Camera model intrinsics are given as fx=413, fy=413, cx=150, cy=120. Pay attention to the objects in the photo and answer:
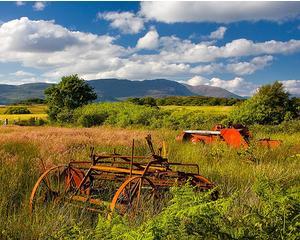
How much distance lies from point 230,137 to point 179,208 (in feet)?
35.6

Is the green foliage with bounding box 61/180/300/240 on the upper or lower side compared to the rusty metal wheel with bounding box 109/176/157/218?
upper

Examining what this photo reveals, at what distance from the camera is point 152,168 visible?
5.66 meters

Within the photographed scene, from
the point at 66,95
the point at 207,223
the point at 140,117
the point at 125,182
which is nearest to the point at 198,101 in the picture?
the point at 66,95

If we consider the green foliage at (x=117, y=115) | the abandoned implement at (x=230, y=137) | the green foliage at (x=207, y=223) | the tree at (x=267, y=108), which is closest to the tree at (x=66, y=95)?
the green foliage at (x=117, y=115)

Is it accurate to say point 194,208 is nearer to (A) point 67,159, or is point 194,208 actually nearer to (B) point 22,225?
(B) point 22,225

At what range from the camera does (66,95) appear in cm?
5403

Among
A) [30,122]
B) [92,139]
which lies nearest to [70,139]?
[92,139]

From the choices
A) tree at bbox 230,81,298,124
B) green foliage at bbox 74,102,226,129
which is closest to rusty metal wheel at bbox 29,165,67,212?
green foliage at bbox 74,102,226,129

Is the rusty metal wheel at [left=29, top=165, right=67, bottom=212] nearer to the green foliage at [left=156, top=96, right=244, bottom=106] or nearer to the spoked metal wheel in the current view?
the spoked metal wheel

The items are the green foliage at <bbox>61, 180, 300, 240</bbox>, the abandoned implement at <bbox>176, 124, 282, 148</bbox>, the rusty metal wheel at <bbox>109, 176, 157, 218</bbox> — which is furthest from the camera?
the abandoned implement at <bbox>176, 124, 282, 148</bbox>

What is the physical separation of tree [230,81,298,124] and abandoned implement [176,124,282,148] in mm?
12651

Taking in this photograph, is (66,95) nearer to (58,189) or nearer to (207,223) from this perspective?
(58,189)

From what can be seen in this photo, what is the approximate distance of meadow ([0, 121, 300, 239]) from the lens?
8.17 feet

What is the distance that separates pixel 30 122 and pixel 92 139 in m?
40.2
